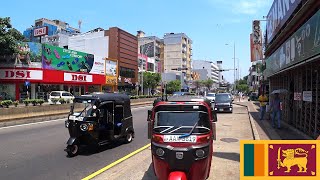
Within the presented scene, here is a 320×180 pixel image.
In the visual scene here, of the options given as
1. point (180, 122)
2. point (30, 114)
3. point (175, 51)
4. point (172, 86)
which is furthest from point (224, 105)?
point (175, 51)

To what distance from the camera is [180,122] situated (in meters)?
6.62

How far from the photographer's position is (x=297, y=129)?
48.2 feet

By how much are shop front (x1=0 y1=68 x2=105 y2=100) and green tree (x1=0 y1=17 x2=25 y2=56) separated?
96.6 inches

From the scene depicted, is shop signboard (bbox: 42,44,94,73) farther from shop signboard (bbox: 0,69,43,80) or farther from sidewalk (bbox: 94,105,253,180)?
sidewalk (bbox: 94,105,253,180)

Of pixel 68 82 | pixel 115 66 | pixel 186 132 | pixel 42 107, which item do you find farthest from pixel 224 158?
pixel 115 66

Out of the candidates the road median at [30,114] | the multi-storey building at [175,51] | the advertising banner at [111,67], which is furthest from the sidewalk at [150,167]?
the multi-storey building at [175,51]

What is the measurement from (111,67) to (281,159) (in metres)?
57.3

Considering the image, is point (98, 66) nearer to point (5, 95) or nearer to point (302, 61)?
point (5, 95)

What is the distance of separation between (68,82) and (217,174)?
43411mm

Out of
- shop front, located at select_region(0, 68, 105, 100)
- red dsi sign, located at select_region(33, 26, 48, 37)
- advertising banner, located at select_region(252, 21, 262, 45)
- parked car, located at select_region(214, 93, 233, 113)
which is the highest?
red dsi sign, located at select_region(33, 26, 48, 37)

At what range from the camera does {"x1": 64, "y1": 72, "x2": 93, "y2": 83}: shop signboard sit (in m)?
48.3

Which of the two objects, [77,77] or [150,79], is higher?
[150,79]

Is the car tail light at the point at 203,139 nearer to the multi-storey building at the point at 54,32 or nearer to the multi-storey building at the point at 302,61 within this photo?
the multi-storey building at the point at 302,61

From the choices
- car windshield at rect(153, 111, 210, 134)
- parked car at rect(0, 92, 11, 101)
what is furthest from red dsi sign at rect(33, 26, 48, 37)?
car windshield at rect(153, 111, 210, 134)
